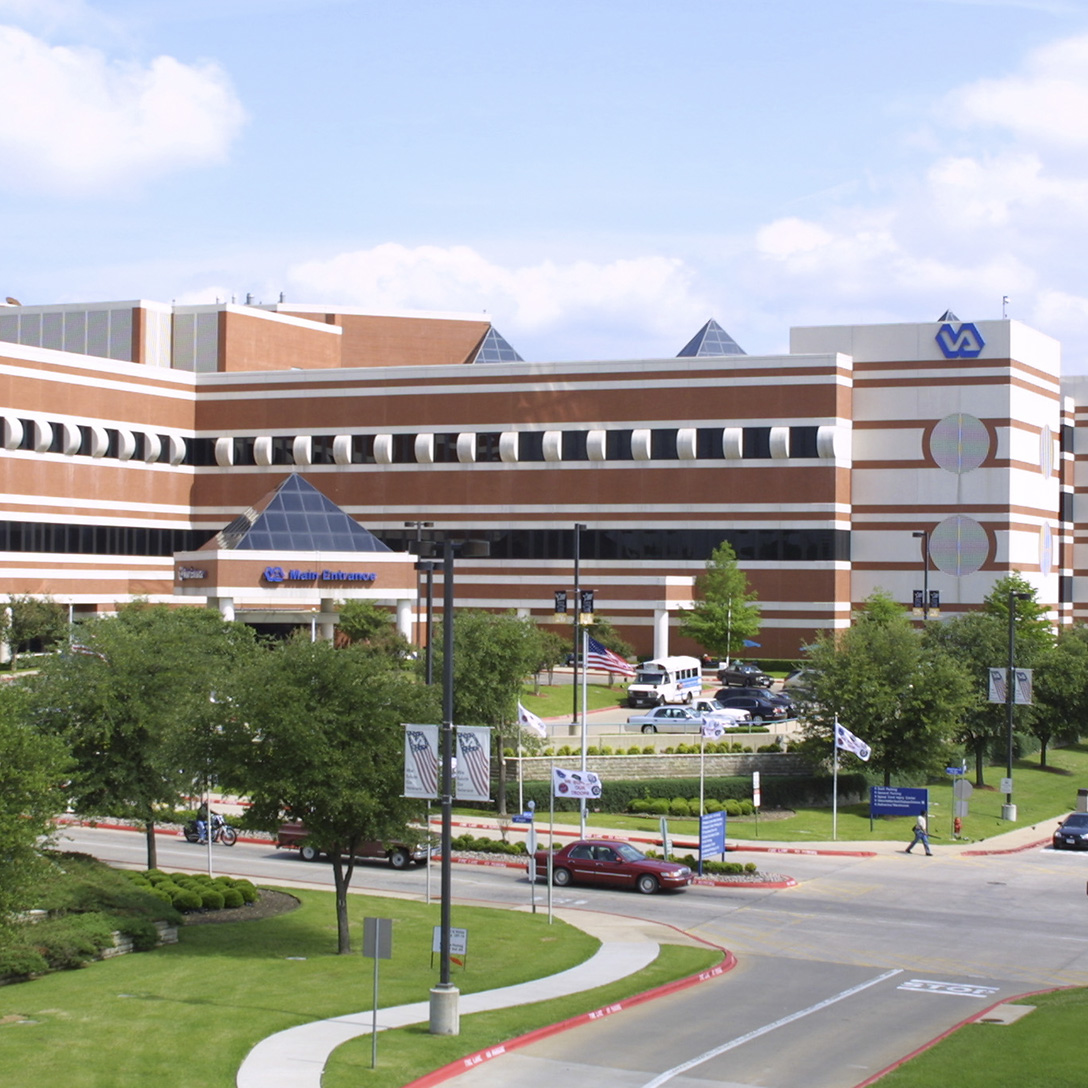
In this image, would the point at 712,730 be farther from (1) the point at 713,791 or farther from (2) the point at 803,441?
(2) the point at 803,441

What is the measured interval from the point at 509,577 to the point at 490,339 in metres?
21.7

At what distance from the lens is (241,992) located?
24.1m

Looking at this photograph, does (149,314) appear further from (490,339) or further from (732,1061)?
(732,1061)

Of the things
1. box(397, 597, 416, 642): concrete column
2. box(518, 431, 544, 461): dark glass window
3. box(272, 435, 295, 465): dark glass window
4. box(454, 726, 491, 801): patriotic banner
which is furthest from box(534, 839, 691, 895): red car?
box(272, 435, 295, 465): dark glass window

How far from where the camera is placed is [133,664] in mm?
34688

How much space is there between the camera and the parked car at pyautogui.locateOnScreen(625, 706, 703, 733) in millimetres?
58375

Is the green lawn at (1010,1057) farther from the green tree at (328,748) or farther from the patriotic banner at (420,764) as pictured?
the green tree at (328,748)

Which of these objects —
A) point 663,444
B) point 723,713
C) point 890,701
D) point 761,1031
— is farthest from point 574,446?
point 761,1031

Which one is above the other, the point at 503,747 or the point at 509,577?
the point at 509,577

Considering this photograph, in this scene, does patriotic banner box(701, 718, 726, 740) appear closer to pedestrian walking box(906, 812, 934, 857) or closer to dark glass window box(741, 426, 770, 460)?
pedestrian walking box(906, 812, 934, 857)

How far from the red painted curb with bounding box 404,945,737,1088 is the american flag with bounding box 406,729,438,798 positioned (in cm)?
419

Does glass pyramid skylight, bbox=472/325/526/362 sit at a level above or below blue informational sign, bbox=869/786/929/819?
above

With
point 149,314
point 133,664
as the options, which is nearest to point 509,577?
point 149,314

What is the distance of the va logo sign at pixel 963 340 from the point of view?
278 ft
